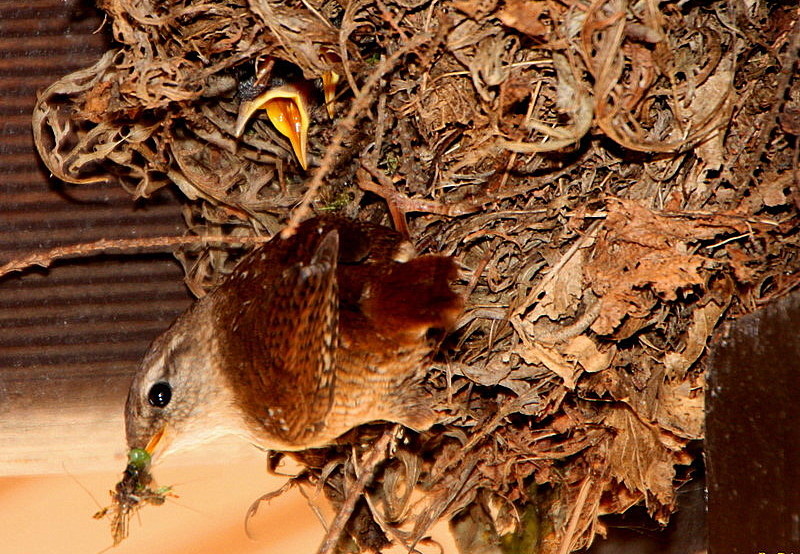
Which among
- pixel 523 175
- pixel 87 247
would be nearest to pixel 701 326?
pixel 523 175

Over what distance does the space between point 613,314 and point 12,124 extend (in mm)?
1175

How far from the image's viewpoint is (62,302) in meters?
2.10

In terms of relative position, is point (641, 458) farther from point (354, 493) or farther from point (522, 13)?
point (522, 13)

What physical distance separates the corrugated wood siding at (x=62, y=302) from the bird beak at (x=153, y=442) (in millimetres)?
192

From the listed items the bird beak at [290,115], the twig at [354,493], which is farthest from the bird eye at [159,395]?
the bird beak at [290,115]

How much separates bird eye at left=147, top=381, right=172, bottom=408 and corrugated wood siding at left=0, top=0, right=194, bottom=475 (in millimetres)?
208

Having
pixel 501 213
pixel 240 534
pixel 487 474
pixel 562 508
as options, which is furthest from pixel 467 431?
pixel 240 534

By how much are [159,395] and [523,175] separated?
0.77 m

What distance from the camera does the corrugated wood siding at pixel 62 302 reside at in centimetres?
204

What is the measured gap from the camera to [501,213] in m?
1.93

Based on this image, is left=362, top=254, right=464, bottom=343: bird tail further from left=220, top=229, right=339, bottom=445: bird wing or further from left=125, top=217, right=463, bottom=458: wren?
left=220, top=229, right=339, bottom=445: bird wing

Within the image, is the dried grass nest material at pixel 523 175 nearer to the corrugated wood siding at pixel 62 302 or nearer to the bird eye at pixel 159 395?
the corrugated wood siding at pixel 62 302

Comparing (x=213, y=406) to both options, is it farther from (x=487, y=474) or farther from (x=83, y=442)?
(x=487, y=474)

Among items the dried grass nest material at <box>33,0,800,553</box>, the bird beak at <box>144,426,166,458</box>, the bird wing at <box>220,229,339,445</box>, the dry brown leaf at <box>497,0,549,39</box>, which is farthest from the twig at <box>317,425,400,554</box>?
the dry brown leaf at <box>497,0,549,39</box>
